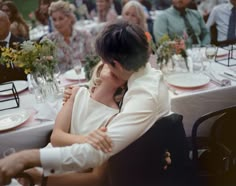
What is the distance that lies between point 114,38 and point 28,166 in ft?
1.83

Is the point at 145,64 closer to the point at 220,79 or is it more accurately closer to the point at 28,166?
the point at 28,166

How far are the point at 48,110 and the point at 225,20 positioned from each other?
2.80m

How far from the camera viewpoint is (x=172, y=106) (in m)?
1.80

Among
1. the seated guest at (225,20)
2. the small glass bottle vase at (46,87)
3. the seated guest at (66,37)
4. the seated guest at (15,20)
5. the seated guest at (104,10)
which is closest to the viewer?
the small glass bottle vase at (46,87)

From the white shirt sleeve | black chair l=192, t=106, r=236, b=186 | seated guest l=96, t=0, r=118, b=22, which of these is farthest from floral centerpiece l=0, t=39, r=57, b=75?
seated guest l=96, t=0, r=118, b=22

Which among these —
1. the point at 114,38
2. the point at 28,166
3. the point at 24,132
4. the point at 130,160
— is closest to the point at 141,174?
the point at 130,160

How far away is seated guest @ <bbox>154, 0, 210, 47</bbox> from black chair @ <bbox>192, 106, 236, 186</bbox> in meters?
1.88

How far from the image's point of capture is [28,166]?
3.43 feet

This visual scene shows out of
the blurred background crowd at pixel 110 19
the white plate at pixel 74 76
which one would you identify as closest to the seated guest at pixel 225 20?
the blurred background crowd at pixel 110 19

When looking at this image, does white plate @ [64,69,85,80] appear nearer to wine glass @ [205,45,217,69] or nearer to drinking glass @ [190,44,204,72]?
drinking glass @ [190,44,204,72]

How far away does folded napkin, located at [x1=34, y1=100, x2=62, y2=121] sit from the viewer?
1677mm

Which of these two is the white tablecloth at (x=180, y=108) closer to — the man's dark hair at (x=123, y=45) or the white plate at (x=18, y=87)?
the white plate at (x=18, y=87)

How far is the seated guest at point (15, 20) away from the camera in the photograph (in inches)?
153

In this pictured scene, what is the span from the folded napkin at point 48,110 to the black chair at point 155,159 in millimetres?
621
